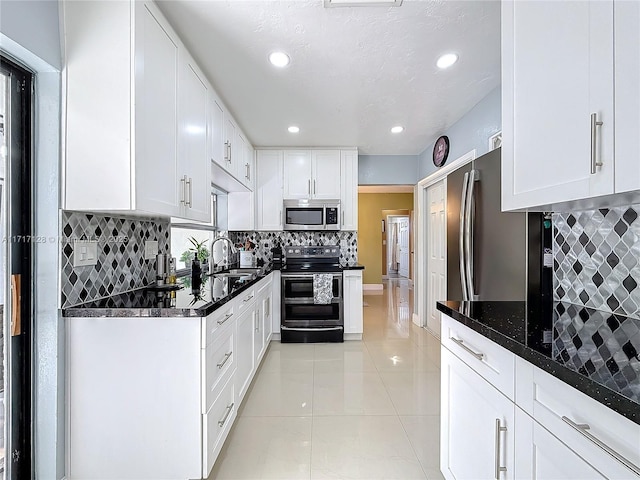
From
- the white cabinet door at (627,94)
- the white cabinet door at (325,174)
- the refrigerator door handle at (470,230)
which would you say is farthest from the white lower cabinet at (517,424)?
the white cabinet door at (325,174)

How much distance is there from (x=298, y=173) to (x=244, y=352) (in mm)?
2535

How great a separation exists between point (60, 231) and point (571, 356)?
2.00 m

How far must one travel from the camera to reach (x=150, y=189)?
162cm

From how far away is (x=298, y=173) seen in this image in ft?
14.1

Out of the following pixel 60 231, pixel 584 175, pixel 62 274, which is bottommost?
pixel 62 274

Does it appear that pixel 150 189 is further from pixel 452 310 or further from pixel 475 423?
pixel 475 423

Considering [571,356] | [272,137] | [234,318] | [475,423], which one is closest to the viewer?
[571,356]

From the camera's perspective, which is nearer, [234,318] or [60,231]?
[60,231]

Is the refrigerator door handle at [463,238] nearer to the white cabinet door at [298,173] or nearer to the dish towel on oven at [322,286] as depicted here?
the dish towel on oven at [322,286]

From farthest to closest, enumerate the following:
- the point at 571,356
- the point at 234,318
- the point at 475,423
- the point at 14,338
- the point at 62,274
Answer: the point at 234,318 → the point at 62,274 → the point at 14,338 → the point at 475,423 → the point at 571,356

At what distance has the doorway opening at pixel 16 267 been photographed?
4.56 ft

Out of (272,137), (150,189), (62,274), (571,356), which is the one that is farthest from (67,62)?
(272,137)

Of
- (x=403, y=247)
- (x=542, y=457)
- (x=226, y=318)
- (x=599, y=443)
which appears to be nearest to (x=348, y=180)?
(x=226, y=318)

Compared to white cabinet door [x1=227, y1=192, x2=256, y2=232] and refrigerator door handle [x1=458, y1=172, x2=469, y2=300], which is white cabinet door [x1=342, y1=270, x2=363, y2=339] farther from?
refrigerator door handle [x1=458, y1=172, x2=469, y2=300]
